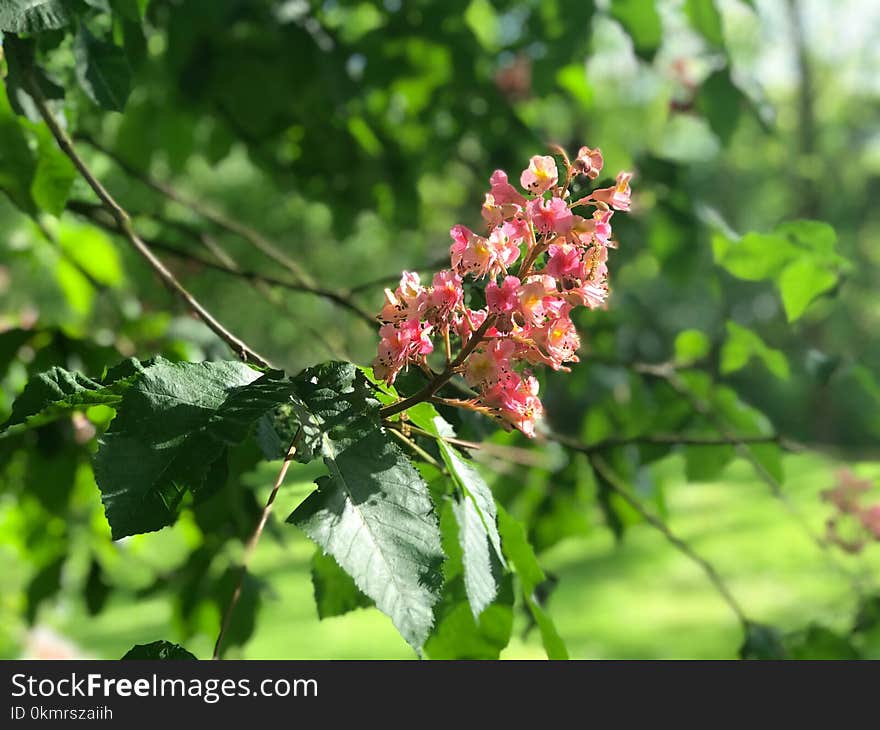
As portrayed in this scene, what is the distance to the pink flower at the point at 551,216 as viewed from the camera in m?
0.74

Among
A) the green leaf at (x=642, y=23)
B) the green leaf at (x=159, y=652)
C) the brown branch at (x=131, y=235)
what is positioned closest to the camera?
the green leaf at (x=159, y=652)

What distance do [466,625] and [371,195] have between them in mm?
1340

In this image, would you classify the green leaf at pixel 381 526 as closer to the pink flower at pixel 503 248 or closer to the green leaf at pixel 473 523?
the green leaf at pixel 473 523

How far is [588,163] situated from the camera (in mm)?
809

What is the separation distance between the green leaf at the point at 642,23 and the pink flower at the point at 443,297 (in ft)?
3.39

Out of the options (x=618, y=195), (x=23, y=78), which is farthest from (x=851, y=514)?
(x=23, y=78)

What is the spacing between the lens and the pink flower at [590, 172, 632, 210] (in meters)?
0.79

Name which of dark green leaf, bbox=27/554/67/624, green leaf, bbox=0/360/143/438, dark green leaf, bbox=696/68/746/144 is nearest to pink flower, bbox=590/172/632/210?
green leaf, bbox=0/360/143/438

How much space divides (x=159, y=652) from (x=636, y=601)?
6331 millimetres

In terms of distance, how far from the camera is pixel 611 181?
3.15ft

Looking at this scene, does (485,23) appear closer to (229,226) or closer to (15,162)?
(229,226)

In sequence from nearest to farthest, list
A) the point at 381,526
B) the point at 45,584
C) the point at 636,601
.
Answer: the point at 381,526
the point at 45,584
the point at 636,601

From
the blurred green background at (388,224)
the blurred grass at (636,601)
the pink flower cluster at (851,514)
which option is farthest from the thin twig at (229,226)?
the blurred grass at (636,601)
